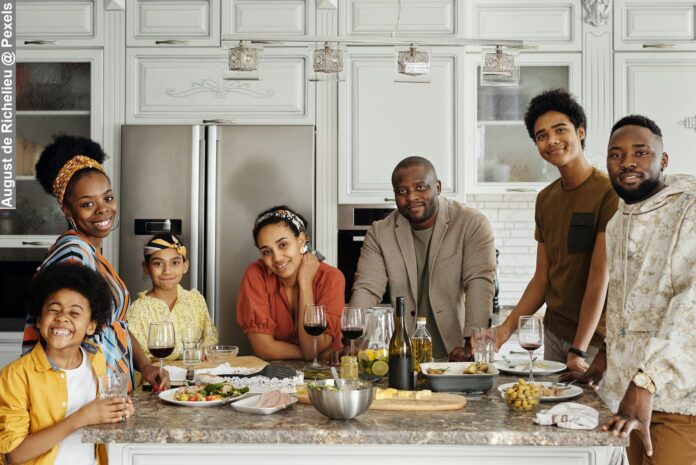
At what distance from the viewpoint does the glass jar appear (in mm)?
2264

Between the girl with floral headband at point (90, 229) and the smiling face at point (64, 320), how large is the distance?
0.40 ft

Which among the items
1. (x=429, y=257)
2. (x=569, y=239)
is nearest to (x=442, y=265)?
(x=429, y=257)

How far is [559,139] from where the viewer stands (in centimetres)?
283

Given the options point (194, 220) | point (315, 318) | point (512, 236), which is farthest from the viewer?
point (512, 236)

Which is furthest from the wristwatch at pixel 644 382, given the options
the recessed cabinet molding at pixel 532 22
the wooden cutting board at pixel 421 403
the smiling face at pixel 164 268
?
the recessed cabinet molding at pixel 532 22

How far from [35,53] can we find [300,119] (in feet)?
4.94

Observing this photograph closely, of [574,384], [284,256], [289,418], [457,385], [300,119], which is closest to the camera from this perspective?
[289,418]

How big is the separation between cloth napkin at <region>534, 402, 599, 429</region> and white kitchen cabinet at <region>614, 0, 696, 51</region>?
9.66ft

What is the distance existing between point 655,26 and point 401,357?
300cm

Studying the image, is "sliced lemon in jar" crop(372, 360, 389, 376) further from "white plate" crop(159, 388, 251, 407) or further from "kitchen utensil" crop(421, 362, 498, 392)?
"white plate" crop(159, 388, 251, 407)

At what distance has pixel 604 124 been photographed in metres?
4.22

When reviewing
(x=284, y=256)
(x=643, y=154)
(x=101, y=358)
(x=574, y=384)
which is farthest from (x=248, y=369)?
(x=643, y=154)

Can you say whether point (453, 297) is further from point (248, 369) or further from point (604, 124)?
point (604, 124)

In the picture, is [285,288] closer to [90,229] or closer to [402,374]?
[90,229]
